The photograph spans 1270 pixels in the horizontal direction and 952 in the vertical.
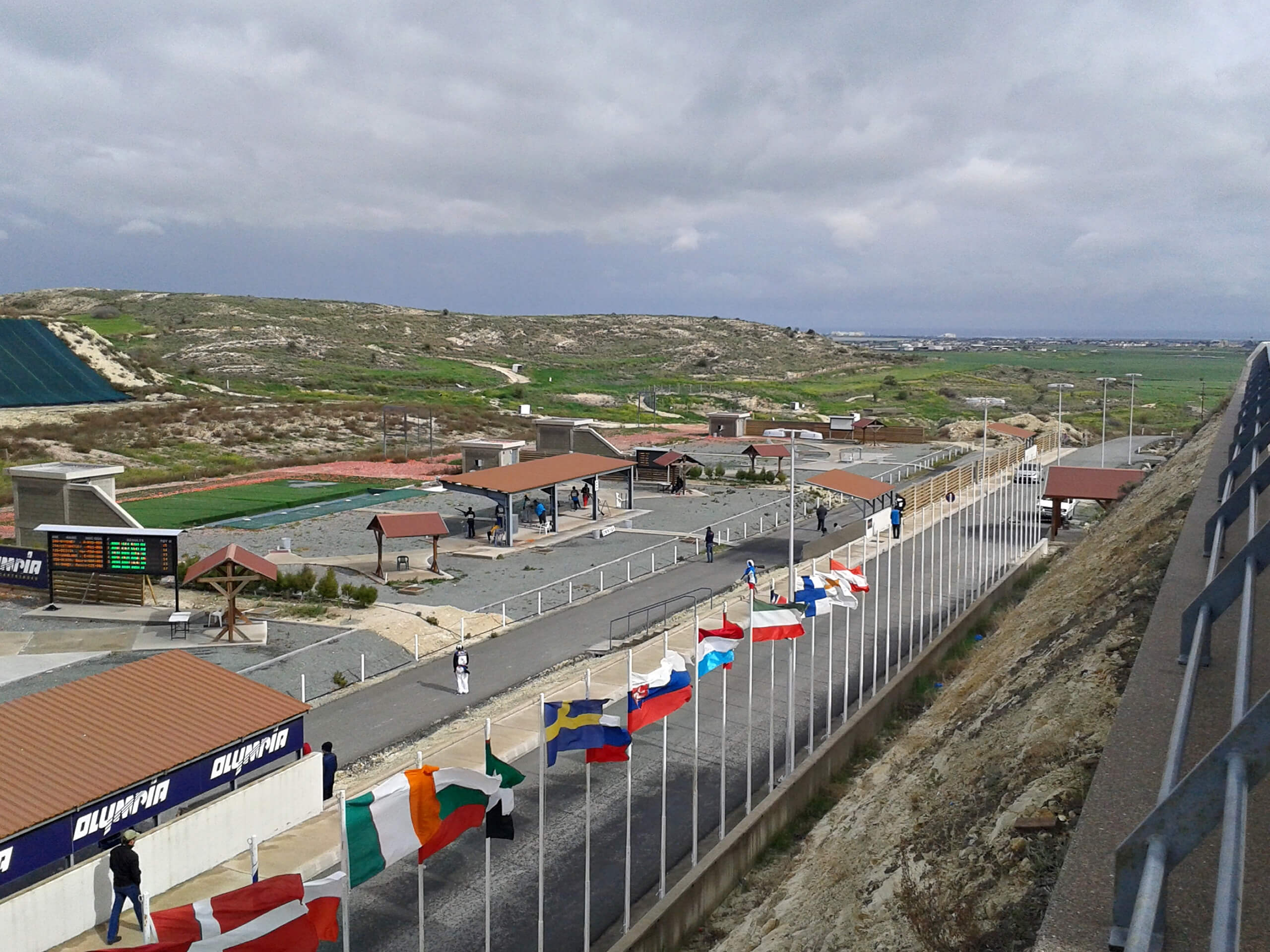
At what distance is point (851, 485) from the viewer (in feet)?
126

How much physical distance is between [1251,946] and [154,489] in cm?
5461

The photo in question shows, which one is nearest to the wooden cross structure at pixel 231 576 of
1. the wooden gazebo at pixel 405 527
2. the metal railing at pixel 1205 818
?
the wooden gazebo at pixel 405 527

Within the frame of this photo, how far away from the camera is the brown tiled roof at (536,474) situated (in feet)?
129

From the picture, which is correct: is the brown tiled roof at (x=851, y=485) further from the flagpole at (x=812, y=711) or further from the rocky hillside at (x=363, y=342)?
the rocky hillside at (x=363, y=342)

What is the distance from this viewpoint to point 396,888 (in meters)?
14.4

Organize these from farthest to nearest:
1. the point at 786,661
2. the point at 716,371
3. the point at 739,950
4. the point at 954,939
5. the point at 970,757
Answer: the point at 716,371
the point at 786,661
the point at 970,757
the point at 739,950
the point at 954,939

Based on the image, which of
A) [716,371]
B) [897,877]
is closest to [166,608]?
[897,877]

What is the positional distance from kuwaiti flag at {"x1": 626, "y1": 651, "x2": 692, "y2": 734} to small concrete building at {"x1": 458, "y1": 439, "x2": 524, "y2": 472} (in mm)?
35444

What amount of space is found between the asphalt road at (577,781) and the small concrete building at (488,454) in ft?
64.7

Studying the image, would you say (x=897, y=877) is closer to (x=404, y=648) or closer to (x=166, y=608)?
(x=404, y=648)

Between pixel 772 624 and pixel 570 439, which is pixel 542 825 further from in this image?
pixel 570 439

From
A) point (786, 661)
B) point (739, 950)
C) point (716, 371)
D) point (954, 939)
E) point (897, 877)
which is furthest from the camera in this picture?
point (716, 371)

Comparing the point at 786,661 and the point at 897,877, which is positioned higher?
the point at 897,877

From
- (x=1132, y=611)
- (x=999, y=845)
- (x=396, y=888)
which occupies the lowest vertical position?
(x=396, y=888)
